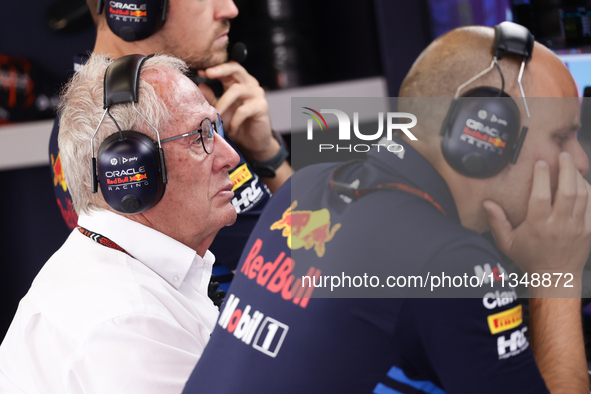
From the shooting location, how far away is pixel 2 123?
8.39ft

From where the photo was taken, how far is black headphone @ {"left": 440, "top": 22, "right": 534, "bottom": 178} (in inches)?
32.1

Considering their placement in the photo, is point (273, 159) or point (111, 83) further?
point (273, 159)

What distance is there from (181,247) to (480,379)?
2.03ft

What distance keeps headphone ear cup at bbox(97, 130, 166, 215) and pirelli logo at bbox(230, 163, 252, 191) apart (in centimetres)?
30

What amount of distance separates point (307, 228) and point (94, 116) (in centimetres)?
49

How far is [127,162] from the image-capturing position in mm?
1003

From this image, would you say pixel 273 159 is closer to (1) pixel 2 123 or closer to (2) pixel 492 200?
(2) pixel 492 200

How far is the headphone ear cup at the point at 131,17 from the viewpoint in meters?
1.29

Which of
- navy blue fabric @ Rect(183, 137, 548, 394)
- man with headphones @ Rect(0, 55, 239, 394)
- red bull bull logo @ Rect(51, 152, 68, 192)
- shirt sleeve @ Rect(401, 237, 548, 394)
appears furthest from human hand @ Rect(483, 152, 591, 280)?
red bull bull logo @ Rect(51, 152, 68, 192)

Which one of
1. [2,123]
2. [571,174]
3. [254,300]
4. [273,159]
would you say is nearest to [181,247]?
[254,300]

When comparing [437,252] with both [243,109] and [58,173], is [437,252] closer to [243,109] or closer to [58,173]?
[243,109]

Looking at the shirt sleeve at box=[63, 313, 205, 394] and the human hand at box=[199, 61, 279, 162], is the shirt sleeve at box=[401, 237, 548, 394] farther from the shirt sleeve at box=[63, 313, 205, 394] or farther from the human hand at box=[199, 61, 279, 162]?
the human hand at box=[199, 61, 279, 162]

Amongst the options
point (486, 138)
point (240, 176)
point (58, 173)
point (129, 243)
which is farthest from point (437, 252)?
point (58, 173)

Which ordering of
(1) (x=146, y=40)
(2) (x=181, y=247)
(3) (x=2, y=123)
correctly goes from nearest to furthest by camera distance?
(2) (x=181, y=247) < (1) (x=146, y=40) < (3) (x=2, y=123)
